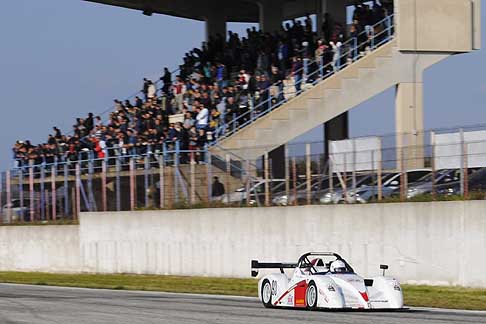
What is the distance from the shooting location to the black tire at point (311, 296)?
21.5 meters

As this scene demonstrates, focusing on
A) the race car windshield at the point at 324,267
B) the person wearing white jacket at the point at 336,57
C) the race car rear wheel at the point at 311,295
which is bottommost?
the race car rear wheel at the point at 311,295

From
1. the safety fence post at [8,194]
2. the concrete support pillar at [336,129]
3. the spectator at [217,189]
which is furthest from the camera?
the concrete support pillar at [336,129]

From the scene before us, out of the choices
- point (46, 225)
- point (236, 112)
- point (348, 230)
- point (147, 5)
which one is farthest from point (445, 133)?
point (147, 5)

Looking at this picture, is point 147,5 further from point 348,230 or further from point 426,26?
point 348,230

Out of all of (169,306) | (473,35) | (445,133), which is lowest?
(169,306)

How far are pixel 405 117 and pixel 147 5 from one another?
1852 centimetres

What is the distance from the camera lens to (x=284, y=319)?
19.5 meters

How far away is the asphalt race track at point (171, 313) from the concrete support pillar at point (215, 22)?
28.4 metres

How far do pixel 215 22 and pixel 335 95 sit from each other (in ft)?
54.1

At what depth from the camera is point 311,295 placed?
2164cm

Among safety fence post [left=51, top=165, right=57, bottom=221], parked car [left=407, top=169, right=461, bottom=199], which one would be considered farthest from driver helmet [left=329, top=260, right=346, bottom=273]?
safety fence post [left=51, top=165, right=57, bottom=221]

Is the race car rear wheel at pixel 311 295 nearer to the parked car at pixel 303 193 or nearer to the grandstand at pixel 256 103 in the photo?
the parked car at pixel 303 193

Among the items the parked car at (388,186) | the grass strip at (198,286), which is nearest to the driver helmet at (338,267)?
the grass strip at (198,286)

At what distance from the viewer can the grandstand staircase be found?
39312mm
